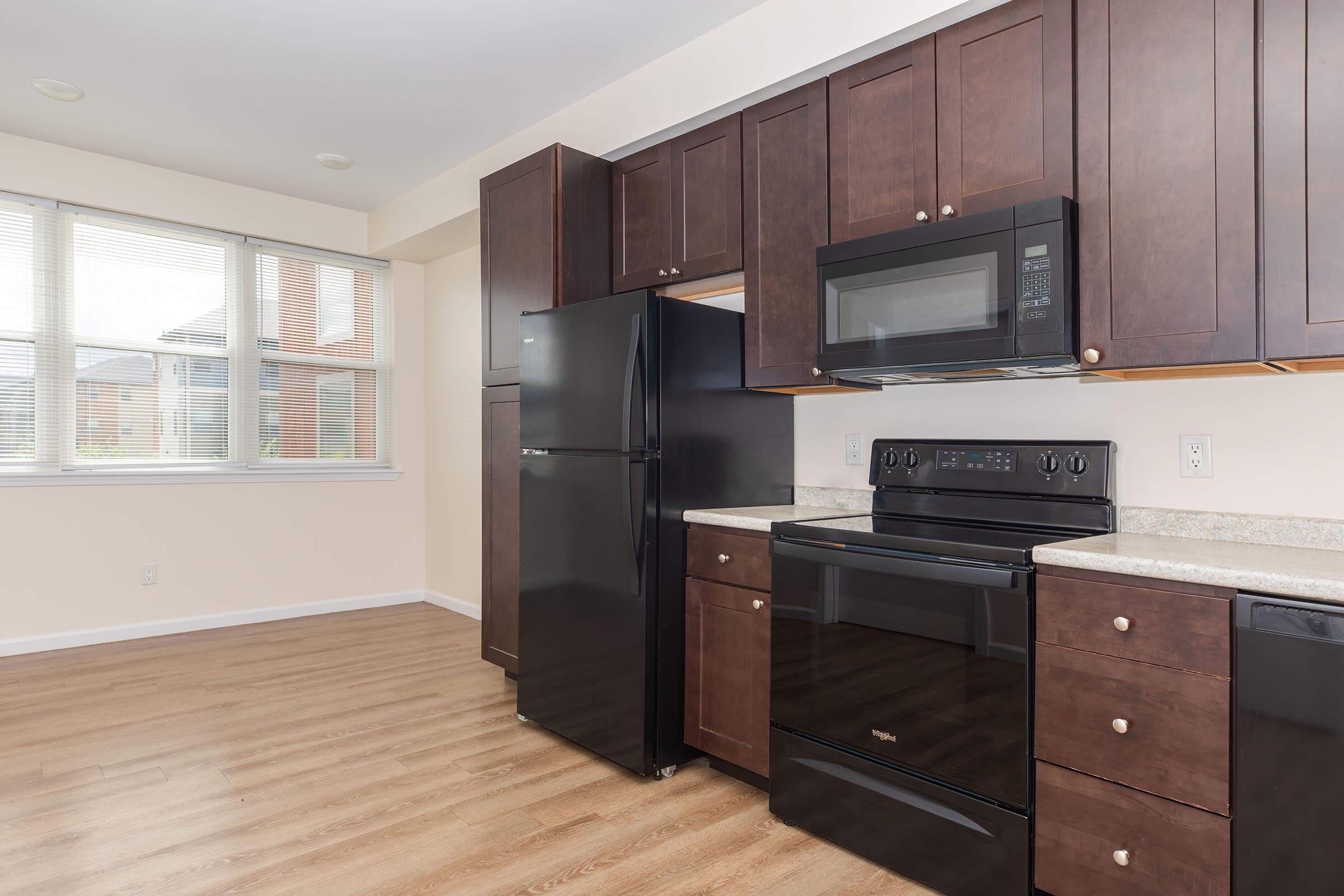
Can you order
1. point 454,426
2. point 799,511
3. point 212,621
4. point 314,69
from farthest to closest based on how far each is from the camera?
1. point 454,426
2. point 212,621
3. point 314,69
4. point 799,511

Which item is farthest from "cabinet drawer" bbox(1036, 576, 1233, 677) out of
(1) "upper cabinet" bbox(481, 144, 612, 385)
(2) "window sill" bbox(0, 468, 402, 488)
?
(2) "window sill" bbox(0, 468, 402, 488)

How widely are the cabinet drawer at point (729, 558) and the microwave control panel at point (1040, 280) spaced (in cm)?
97

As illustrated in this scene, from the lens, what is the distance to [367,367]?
17.6 ft

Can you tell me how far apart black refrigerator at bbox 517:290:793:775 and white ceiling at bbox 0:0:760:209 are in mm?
1109

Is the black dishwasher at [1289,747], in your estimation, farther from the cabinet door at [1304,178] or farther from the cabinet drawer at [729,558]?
the cabinet drawer at [729,558]

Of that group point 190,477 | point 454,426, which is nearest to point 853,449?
point 454,426

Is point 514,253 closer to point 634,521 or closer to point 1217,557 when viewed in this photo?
point 634,521

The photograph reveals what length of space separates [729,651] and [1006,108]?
1.76m

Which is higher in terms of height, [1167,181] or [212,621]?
[1167,181]

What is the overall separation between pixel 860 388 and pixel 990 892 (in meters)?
1.51

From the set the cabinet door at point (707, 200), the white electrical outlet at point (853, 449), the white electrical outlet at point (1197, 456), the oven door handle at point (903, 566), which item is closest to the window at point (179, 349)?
the cabinet door at point (707, 200)

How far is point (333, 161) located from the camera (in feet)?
14.2

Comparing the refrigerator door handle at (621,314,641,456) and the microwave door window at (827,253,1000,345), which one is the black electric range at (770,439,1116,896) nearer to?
the microwave door window at (827,253,1000,345)

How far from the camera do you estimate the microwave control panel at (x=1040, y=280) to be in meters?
1.90
